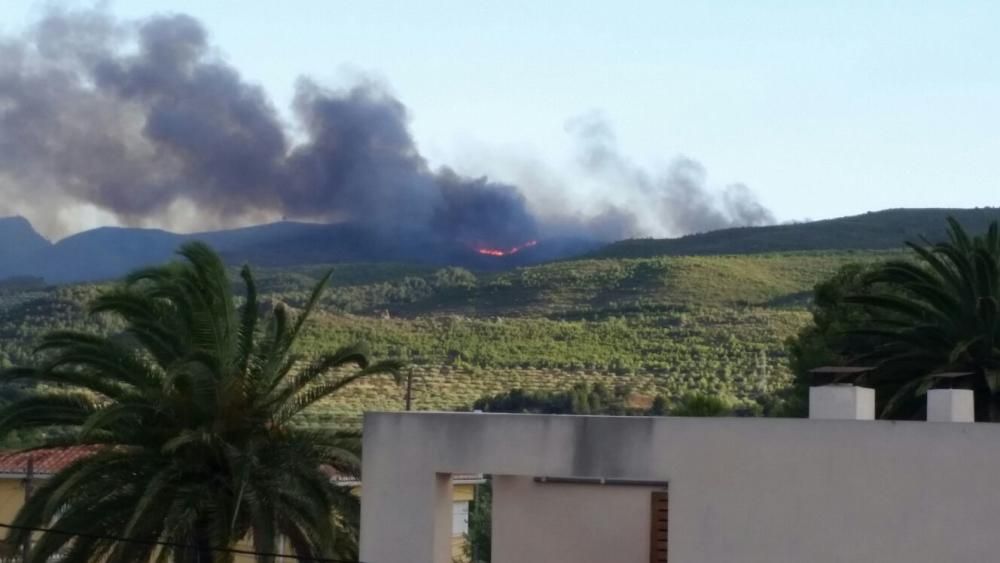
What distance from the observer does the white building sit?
47.5 ft

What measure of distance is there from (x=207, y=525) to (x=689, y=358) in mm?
42762

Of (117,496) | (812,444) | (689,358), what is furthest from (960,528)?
(689,358)

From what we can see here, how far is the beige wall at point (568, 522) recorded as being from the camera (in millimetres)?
19500

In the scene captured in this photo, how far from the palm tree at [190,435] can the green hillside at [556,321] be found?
30.8 m

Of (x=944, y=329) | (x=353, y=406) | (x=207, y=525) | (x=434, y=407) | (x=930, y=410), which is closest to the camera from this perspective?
(x=930, y=410)

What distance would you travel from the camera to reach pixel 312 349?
63000 mm

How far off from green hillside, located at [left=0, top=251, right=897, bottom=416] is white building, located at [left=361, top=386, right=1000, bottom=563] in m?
36.6

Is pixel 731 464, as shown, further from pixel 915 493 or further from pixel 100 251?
pixel 100 251

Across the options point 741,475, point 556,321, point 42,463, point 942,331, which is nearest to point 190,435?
point 741,475

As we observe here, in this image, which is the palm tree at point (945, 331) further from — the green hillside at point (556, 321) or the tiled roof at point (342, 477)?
the green hillside at point (556, 321)

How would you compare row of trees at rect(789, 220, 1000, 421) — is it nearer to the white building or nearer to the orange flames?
the white building

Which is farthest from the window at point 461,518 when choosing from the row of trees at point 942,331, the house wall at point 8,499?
the row of trees at point 942,331

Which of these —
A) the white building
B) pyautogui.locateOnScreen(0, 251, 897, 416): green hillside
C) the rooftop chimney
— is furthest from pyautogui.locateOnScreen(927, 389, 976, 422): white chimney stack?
pyautogui.locateOnScreen(0, 251, 897, 416): green hillside

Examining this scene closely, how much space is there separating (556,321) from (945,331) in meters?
52.0
